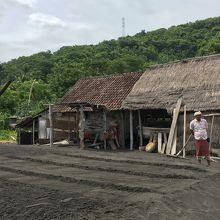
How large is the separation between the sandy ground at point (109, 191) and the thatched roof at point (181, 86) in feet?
19.6

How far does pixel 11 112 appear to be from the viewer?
44844 mm

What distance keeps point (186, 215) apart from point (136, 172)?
191 inches

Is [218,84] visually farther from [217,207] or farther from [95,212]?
[95,212]

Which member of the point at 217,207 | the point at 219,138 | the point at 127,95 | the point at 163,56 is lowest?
the point at 217,207

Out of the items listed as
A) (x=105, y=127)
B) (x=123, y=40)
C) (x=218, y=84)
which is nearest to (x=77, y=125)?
(x=105, y=127)

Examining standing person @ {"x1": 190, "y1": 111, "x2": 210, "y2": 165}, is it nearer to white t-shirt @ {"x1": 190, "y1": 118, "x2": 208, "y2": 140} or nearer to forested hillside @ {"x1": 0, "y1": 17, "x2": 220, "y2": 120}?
white t-shirt @ {"x1": 190, "y1": 118, "x2": 208, "y2": 140}

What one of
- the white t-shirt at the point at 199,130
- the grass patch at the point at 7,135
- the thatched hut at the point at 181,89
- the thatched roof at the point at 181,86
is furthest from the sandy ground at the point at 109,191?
the grass patch at the point at 7,135

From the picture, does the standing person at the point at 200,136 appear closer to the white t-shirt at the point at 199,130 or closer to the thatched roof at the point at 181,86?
the white t-shirt at the point at 199,130

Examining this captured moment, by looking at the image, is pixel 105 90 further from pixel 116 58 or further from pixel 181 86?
pixel 116 58

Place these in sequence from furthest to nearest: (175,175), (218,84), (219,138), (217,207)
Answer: (218,84)
(219,138)
(175,175)
(217,207)

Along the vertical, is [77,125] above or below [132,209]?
above

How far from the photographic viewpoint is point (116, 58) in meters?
50.5

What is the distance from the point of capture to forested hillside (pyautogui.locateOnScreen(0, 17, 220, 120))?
44.6 m

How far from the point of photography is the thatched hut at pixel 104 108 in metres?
22.7
